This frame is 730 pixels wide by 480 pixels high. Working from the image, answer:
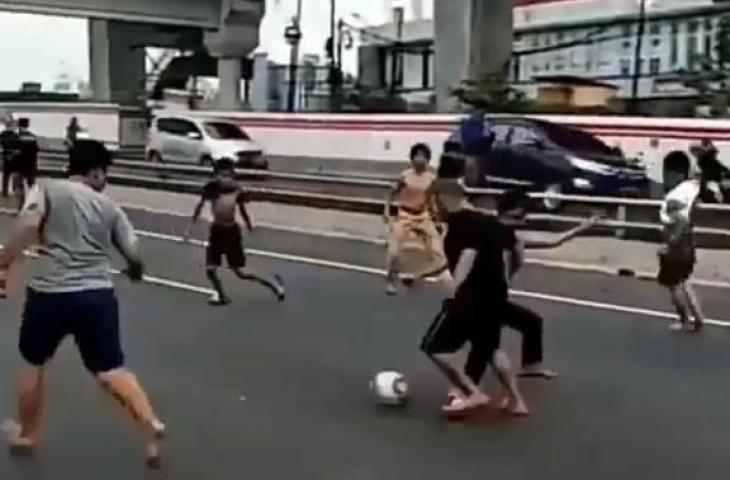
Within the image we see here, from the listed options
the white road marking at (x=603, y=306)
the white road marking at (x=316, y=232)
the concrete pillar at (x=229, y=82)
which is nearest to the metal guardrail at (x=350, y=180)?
the white road marking at (x=316, y=232)

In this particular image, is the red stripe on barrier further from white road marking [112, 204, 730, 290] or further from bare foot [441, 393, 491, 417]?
bare foot [441, 393, 491, 417]

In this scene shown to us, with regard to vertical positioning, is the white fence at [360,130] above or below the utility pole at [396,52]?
below

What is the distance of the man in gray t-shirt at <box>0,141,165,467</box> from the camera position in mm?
7852

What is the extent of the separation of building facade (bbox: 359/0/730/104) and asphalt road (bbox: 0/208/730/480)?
104ft

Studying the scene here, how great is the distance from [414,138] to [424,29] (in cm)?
3218

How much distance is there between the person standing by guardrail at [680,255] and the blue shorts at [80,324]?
7.11 m

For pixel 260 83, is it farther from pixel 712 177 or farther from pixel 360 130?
pixel 712 177

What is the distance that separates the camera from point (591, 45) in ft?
192

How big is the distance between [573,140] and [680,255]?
542 inches

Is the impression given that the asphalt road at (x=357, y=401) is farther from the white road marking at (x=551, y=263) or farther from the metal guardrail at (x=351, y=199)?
the white road marking at (x=551, y=263)

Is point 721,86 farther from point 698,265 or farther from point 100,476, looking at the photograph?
point 100,476

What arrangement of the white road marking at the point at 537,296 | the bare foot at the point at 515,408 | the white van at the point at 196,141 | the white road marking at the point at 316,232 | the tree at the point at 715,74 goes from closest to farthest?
the bare foot at the point at 515,408 → the white road marking at the point at 537,296 → the white road marking at the point at 316,232 → the tree at the point at 715,74 → the white van at the point at 196,141

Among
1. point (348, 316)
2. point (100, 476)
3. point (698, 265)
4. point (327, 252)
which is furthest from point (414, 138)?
point (100, 476)

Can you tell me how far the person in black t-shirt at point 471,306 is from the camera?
9156 mm
